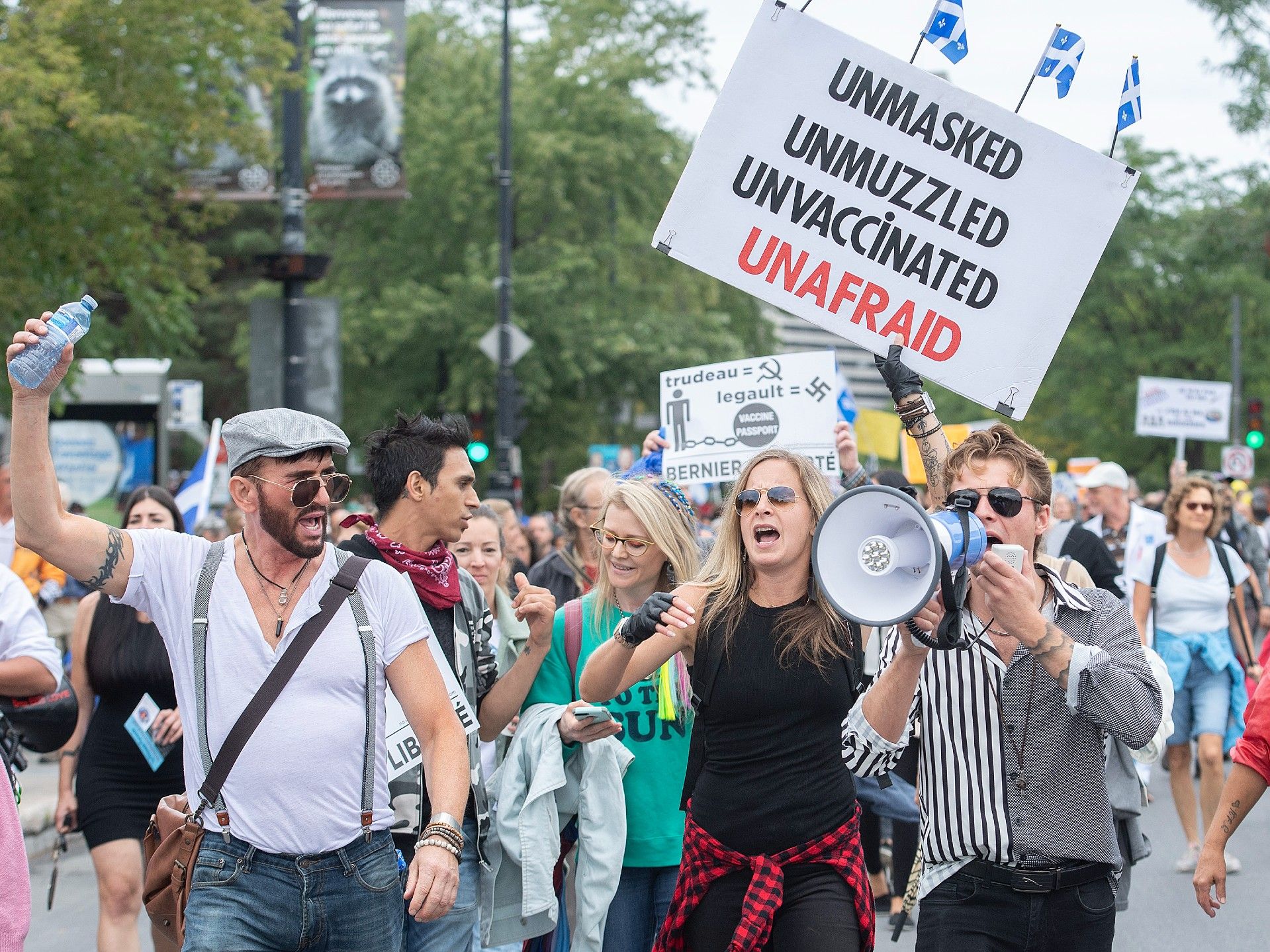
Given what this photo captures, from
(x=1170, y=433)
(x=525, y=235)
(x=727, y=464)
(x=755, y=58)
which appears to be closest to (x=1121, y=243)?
(x=525, y=235)

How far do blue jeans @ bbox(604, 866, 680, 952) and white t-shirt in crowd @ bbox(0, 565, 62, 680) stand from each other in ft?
5.97

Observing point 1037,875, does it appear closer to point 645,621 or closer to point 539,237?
point 645,621

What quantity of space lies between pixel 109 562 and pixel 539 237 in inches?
1121

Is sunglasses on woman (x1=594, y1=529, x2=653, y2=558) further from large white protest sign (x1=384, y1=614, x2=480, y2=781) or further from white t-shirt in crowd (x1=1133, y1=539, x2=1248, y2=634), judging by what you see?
white t-shirt in crowd (x1=1133, y1=539, x2=1248, y2=634)

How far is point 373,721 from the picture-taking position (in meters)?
3.56

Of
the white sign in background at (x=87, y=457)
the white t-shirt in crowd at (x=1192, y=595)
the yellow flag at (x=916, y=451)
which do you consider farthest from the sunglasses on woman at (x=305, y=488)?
the white sign in background at (x=87, y=457)

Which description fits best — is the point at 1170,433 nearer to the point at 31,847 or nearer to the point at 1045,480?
the point at 31,847

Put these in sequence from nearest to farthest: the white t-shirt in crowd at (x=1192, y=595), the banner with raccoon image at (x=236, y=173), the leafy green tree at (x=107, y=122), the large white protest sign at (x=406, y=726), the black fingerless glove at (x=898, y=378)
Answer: the black fingerless glove at (x=898, y=378), the large white protest sign at (x=406, y=726), the white t-shirt in crowd at (x=1192, y=595), the leafy green tree at (x=107, y=122), the banner with raccoon image at (x=236, y=173)

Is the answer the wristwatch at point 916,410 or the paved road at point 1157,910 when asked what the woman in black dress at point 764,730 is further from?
the paved road at point 1157,910

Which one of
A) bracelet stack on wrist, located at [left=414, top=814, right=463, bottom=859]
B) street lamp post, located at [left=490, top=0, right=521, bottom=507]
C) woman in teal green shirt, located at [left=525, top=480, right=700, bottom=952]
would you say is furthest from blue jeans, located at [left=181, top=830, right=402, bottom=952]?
street lamp post, located at [left=490, top=0, right=521, bottom=507]

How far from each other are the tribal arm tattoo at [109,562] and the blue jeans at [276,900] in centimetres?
62

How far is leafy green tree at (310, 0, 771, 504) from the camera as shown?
3008 centimetres

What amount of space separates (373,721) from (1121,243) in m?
37.3

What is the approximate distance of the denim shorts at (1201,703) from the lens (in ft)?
28.1
